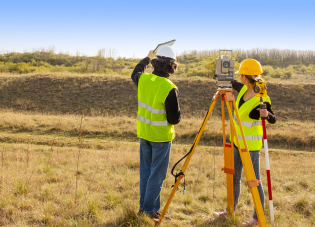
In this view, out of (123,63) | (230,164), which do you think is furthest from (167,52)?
(123,63)

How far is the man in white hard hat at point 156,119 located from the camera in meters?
2.58

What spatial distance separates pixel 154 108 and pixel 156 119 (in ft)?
0.45

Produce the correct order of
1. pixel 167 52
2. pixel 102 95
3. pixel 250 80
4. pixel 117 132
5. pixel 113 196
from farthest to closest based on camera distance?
pixel 102 95, pixel 117 132, pixel 113 196, pixel 250 80, pixel 167 52

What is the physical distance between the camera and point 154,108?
105 inches

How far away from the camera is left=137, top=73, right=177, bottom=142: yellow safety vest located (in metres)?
2.58

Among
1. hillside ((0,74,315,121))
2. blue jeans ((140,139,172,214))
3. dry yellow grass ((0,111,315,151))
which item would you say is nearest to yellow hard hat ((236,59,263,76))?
blue jeans ((140,139,172,214))

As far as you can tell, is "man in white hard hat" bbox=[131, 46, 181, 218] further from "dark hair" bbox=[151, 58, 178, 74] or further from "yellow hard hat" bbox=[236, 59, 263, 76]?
"yellow hard hat" bbox=[236, 59, 263, 76]

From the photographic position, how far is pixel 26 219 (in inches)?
113

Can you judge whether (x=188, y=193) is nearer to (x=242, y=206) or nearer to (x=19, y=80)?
(x=242, y=206)

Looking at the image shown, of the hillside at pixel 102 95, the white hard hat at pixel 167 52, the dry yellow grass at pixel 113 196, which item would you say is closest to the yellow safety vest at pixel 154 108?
the white hard hat at pixel 167 52

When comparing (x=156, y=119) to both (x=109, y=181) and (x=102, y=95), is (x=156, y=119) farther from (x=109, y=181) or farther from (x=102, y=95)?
(x=102, y=95)

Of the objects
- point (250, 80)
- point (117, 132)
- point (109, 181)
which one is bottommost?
point (117, 132)

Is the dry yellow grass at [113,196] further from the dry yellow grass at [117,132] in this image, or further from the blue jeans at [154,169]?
the dry yellow grass at [117,132]

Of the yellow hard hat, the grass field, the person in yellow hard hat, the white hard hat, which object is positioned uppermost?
the white hard hat
